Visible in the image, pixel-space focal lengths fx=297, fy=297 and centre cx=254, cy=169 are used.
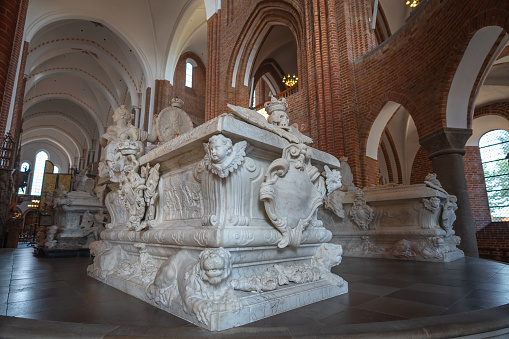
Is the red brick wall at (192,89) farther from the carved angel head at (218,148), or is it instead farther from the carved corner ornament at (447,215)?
the carved angel head at (218,148)

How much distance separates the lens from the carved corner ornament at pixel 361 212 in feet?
15.3

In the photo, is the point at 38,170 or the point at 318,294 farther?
the point at 38,170

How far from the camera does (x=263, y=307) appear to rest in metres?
1.66

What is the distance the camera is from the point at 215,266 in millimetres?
1566

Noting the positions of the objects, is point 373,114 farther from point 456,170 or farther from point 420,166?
point 420,166

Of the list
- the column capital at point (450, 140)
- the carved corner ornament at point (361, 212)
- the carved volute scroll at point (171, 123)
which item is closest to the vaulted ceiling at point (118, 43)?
the column capital at point (450, 140)

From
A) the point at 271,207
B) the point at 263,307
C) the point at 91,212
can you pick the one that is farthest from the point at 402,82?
the point at 91,212

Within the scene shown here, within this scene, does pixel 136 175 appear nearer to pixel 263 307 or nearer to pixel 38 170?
pixel 263 307

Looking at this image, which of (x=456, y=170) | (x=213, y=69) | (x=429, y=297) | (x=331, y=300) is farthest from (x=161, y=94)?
(x=429, y=297)

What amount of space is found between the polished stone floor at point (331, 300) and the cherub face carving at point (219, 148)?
91 cm

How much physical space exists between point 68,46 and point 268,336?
2017 centimetres

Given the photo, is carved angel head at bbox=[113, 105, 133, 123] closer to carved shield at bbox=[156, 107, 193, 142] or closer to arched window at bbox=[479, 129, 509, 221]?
carved shield at bbox=[156, 107, 193, 142]

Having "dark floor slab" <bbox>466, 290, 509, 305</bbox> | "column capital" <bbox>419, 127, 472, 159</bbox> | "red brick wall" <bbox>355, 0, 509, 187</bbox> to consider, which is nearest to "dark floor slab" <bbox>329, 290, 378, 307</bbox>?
"dark floor slab" <bbox>466, 290, 509, 305</bbox>

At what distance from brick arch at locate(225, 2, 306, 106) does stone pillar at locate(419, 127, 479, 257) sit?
576 cm
